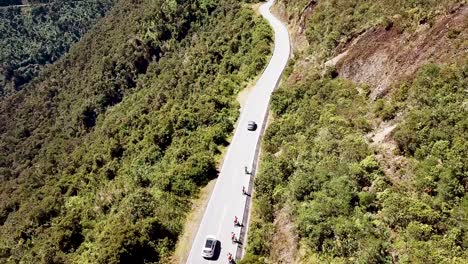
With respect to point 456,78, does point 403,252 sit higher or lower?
lower

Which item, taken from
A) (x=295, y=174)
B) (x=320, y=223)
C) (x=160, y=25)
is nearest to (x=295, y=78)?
(x=295, y=174)

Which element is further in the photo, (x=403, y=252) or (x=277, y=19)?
(x=277, y=19)

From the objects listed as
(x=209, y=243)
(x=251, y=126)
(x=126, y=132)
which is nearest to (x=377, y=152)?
(x=209, y=243)

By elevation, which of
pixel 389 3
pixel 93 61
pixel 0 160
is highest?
pixel 389 3

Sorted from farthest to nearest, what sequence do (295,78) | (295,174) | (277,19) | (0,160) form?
(0,160) → (277,19) → (295,78) → (295,174)

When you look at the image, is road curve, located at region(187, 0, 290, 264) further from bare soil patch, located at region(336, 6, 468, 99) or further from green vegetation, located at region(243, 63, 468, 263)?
bare soil patch, located at region(336, 6, 468, 99)

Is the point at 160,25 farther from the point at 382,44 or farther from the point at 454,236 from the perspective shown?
the point at 454,236
